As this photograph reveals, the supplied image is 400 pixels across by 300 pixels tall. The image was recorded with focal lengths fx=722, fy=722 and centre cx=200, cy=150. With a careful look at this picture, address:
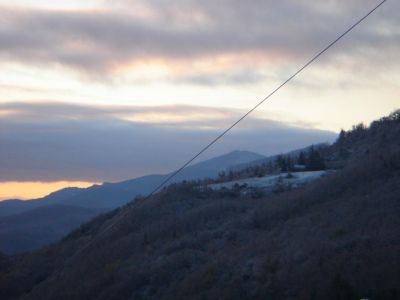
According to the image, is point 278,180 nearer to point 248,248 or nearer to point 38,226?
point 248,248

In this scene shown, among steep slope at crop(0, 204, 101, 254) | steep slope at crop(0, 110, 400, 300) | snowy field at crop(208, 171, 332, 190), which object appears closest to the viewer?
steep slope at crop(0, 110, 400, 300)

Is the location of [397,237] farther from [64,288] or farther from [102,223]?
[102,223]

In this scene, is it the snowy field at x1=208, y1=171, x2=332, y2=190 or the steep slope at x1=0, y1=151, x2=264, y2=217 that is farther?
the steep slope at x1=0, y1=151, x2=264, y2=217

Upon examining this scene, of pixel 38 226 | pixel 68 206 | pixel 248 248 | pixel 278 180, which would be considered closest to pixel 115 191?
pixel 68 206

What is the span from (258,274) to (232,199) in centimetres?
1270

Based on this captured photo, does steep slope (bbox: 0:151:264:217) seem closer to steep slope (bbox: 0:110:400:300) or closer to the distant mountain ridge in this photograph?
the distant mountain ridge

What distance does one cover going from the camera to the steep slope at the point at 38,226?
58.6 meters

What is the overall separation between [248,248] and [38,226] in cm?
4708

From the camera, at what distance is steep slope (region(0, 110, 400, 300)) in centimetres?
1678

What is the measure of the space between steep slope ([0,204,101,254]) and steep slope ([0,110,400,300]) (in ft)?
76.6

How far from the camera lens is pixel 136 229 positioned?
3109cm

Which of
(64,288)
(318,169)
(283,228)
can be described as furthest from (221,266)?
(318,169)

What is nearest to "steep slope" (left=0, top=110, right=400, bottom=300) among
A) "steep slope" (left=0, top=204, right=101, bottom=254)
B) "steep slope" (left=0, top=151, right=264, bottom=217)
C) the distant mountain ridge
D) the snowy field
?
the snowy field

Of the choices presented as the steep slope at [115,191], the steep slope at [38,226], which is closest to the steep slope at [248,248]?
the steep slope at [38,226]
